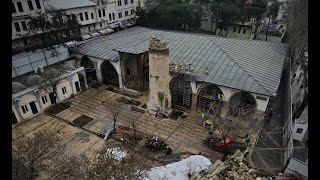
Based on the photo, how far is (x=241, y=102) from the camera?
2853 centimetres

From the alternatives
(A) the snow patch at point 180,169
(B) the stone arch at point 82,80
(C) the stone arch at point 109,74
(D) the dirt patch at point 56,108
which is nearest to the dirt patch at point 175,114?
(A) the snow patch at point 180,169

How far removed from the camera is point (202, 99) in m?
30.9

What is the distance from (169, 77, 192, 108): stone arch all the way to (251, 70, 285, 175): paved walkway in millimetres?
10125

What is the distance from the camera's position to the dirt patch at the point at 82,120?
29.5 meters

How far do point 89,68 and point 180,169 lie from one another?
82.1 feet

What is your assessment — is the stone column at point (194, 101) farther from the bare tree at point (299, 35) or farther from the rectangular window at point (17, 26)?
the rectangular window at point (17, 26)

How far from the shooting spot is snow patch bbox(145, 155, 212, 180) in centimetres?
1925

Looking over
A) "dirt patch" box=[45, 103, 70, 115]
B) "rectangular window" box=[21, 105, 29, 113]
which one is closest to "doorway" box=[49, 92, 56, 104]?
"dirt patch" box=[45, 103, 70, 115]

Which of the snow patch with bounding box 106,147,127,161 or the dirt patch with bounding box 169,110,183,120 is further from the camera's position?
the dirt patch with bounding box 169,110,183,120

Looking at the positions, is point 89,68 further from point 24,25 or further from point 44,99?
point 24,25

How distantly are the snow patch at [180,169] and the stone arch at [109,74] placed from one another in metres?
20.6

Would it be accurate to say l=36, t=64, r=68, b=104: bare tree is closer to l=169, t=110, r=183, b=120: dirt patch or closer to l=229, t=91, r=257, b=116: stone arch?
l=169, t=110, r=183, b=120: dirt patch
